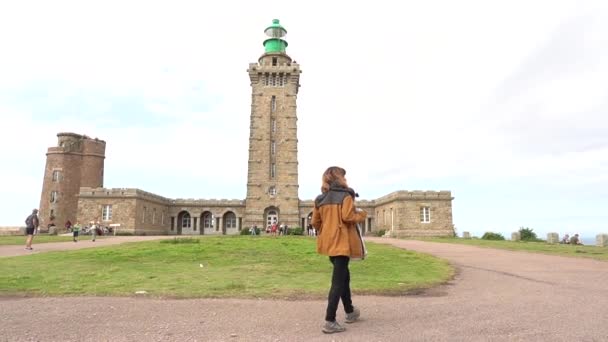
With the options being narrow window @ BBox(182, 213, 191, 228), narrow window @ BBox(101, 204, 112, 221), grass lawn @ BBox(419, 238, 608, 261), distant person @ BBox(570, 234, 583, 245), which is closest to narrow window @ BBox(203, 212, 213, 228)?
narrow window @ BBox(182, 213, 191, 228)

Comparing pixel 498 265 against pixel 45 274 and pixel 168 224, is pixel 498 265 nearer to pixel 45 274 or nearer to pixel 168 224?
pixel 45 274

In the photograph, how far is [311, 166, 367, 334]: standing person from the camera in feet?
16.5

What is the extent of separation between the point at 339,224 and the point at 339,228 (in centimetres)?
5

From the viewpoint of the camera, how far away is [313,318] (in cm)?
539

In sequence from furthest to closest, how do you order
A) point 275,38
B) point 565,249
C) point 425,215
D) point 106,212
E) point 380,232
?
point 275,38 → point 380,232 → point 106,212 → point 425,215 → point 565,249

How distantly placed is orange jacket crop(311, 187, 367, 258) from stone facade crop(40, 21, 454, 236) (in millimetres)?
33859

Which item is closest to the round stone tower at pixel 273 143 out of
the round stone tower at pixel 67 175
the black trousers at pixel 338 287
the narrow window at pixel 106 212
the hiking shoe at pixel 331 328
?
the narrow window at pixel 106 212

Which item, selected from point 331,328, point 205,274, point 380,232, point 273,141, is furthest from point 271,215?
point 331,328

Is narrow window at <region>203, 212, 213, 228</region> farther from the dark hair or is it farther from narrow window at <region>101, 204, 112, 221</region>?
the dark hair

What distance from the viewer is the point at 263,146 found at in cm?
4381

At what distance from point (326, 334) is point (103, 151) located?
47.7 meters

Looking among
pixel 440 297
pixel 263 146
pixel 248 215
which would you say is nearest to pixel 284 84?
pixel 263 146

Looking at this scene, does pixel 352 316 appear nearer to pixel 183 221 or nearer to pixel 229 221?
pixel 229 221

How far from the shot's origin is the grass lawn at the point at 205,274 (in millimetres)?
7305
